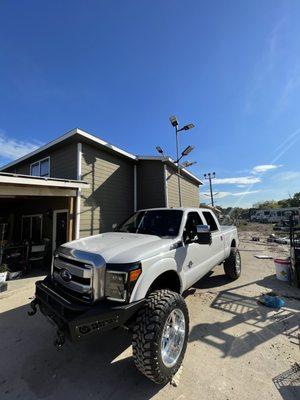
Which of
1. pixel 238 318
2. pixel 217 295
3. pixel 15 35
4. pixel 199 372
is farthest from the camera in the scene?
pixel 15 35

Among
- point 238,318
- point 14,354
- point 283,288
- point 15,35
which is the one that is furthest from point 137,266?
point 15,35

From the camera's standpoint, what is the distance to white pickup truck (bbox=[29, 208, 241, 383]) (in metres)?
2.29

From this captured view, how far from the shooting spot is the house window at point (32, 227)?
10914 millimetres

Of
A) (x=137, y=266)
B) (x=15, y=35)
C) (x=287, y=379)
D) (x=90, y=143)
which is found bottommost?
(x=287, y=379)

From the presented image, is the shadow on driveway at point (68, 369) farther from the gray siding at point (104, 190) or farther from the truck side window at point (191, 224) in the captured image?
the gray siding at point (104, 190)

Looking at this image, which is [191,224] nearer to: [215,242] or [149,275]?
[215,242]

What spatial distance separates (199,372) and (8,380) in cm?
229

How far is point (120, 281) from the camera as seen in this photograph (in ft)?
7.95

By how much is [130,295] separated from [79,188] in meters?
6.77

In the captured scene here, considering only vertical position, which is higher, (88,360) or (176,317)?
(176,317)

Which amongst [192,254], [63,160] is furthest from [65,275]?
[63,160]

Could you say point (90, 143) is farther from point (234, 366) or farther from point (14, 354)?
point (234, 366)

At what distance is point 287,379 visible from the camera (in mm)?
2551

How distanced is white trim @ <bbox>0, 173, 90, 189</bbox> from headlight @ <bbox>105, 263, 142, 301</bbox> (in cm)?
539
